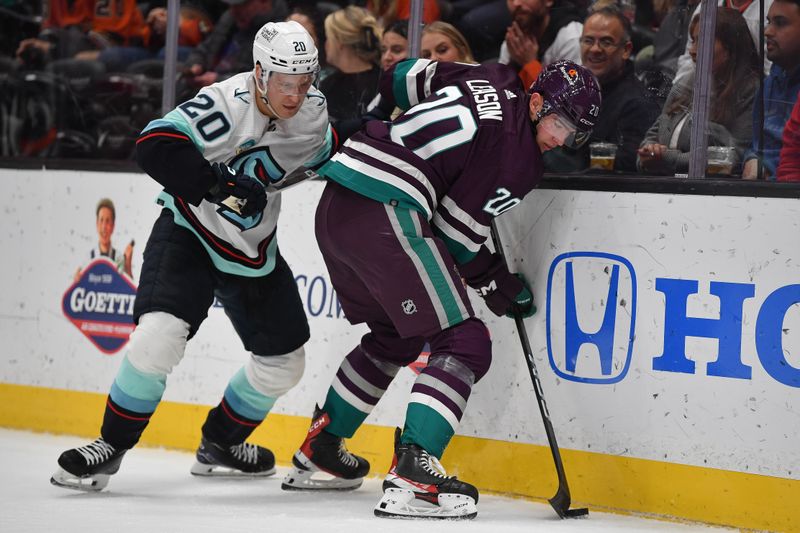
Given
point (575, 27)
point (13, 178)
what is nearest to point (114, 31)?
point (13, 178)

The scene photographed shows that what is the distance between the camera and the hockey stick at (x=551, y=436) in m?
3.32

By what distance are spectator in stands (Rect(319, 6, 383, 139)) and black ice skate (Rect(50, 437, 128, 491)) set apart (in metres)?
1.40

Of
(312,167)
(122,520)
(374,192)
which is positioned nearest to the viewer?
(122,520)

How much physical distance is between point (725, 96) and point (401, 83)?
37.5 inches

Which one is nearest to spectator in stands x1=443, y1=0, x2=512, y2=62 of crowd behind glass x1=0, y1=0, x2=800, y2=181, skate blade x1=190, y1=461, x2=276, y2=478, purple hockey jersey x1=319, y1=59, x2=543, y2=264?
crowd behind glass x1=0, y1=0, x2=800, y2=181

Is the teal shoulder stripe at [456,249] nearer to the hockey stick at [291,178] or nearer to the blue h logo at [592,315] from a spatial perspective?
the blue h logo at [592,315]

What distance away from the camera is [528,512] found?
342 cm

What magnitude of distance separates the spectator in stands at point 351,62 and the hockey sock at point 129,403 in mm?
1212

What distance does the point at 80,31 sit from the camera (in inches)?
196

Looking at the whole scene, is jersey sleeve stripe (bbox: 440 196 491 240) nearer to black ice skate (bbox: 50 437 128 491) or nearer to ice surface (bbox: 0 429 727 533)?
ice surface (bbox: 0 429 727 533)

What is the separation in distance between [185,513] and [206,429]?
25.1 inches

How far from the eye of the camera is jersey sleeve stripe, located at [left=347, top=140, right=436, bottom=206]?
3.27 meters

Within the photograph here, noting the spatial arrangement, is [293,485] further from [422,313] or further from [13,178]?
[13,178]

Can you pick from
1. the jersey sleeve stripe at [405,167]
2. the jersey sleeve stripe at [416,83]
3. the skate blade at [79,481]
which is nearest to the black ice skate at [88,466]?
the skate blade at [79,481]
